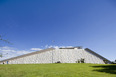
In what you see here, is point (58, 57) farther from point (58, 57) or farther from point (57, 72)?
point (57, 72)

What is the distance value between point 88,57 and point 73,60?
13.2 ft

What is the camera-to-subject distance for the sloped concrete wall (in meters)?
22.7

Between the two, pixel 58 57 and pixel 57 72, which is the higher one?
pixel 57 72

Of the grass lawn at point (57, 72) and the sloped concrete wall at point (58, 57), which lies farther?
the sloped concrete wall at point (58, 57)

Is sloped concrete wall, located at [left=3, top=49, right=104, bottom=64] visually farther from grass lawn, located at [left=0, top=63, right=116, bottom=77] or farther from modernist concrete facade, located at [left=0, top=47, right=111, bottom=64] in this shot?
grass lawn, located at [left=0, top=63, right=116, bottom=77]

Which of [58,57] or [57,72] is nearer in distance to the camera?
[57,72]

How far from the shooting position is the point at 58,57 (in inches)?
910

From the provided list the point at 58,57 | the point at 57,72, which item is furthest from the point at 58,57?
the point at 57,72

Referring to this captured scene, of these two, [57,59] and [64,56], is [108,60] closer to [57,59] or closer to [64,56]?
[64,56]

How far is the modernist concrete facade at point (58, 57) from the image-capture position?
22.7 metres

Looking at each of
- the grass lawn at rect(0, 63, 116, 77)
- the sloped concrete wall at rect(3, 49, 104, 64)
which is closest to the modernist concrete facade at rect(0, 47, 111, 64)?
the sloped concrete wall at rect(3, 49, 104, 64)

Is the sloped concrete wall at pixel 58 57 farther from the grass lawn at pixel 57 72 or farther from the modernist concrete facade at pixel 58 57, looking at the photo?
the grass lawn at pixel 57 72

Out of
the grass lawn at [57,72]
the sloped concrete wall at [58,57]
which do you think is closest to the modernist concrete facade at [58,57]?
the sloped concrete wall at [58,57]

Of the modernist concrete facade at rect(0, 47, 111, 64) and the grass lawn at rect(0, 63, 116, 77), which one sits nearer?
the grass lawn at rect(0, 63, 116, 77)
